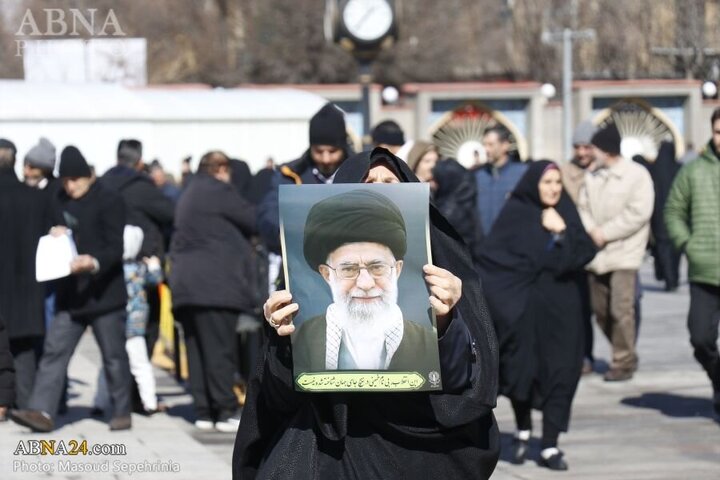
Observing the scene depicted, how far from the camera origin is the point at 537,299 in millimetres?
9281

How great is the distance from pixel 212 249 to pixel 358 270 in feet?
22.0

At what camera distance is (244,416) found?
181 inches

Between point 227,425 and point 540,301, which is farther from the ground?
point 540,301

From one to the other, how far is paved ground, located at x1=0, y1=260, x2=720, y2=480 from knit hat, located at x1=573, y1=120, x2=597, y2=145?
6.00ft

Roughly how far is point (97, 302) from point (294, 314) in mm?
6292

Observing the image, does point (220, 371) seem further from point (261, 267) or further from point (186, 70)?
point (186, 70)

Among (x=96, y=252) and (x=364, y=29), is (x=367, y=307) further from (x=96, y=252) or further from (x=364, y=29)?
(x=364, y=29)

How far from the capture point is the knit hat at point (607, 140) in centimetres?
1226

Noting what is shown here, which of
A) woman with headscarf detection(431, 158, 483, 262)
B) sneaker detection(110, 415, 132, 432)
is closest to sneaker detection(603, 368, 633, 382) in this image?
woman with headscarf detection(431, 158, 483, 262)

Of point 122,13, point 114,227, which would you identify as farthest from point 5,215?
point 122,13

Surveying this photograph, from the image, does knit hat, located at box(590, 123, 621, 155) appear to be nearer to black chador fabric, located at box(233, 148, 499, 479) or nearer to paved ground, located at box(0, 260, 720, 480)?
paved ground, located at box(0, 260, 720, 480)

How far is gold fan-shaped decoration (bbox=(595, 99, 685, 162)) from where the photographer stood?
33250mm

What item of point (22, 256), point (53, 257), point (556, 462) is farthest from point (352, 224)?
point (22, 256)

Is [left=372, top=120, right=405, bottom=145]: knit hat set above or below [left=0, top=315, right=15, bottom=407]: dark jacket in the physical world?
above
